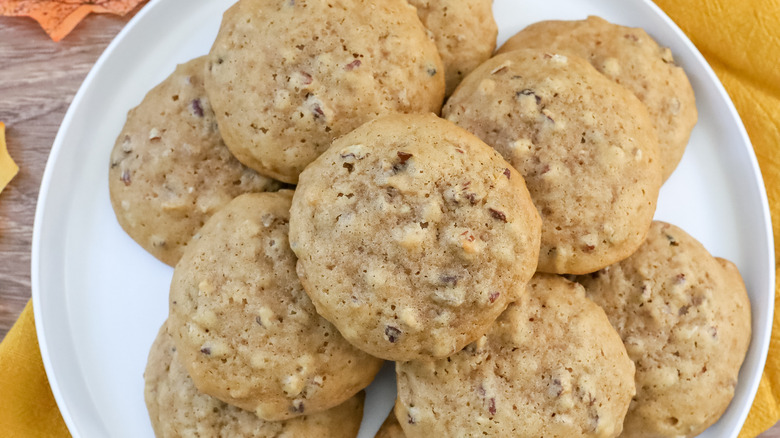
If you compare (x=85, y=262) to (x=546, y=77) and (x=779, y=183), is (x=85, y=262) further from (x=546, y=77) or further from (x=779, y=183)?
(x=779, y=183)

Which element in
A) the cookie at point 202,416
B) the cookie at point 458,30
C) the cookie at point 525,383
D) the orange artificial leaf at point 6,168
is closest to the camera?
the cookie at point 525,383

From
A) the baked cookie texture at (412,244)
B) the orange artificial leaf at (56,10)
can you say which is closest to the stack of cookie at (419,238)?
the baked cookie texture at (412,244)

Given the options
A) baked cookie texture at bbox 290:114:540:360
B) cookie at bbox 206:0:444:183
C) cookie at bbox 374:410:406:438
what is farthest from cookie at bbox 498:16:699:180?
cookie at bbox 374:410:406:438

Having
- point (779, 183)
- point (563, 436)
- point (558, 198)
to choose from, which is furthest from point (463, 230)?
point (779, 183)

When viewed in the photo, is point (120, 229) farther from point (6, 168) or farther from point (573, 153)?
point (573, 153)

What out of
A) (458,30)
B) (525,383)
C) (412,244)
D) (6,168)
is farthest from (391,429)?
(6,168)

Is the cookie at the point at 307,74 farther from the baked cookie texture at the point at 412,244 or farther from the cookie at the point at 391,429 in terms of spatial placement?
the cookie at the point at 391,429
